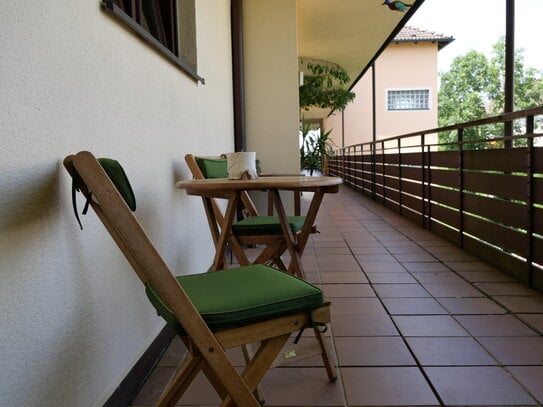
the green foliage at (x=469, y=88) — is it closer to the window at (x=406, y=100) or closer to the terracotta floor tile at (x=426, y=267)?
the window at (x=406, y=100)

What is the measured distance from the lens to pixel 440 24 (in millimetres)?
16766

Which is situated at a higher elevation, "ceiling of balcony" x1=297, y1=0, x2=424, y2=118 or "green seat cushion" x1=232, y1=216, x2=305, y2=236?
"ceiling of balcony" x1=297, y1=0, x2=424, y2=118

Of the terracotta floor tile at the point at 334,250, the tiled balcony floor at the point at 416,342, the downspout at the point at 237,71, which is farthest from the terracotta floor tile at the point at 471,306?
the downspout at the point at 237,71

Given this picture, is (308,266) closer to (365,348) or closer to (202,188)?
(365,348)

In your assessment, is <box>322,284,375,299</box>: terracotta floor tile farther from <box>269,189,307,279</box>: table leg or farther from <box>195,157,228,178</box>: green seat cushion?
<box>195,157,228,178</box>: green seat cushion

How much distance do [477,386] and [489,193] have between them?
6.79 feet

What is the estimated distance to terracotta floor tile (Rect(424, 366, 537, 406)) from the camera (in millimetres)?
1489

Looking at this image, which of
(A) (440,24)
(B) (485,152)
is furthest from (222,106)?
(A) (440,24)

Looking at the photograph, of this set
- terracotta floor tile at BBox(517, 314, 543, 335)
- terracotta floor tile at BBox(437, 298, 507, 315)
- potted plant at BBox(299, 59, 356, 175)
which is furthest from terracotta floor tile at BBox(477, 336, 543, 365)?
potted plant at BBox(299, 59, 356, 175)

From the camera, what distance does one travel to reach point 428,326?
7.09ft

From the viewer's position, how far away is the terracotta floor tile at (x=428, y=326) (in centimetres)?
208

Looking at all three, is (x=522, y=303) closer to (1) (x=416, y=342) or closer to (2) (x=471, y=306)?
(2) (x=471, y=306)

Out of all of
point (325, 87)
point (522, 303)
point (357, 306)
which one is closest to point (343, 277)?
point (357, 306)

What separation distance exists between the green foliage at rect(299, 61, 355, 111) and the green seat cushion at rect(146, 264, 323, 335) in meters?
8.90
